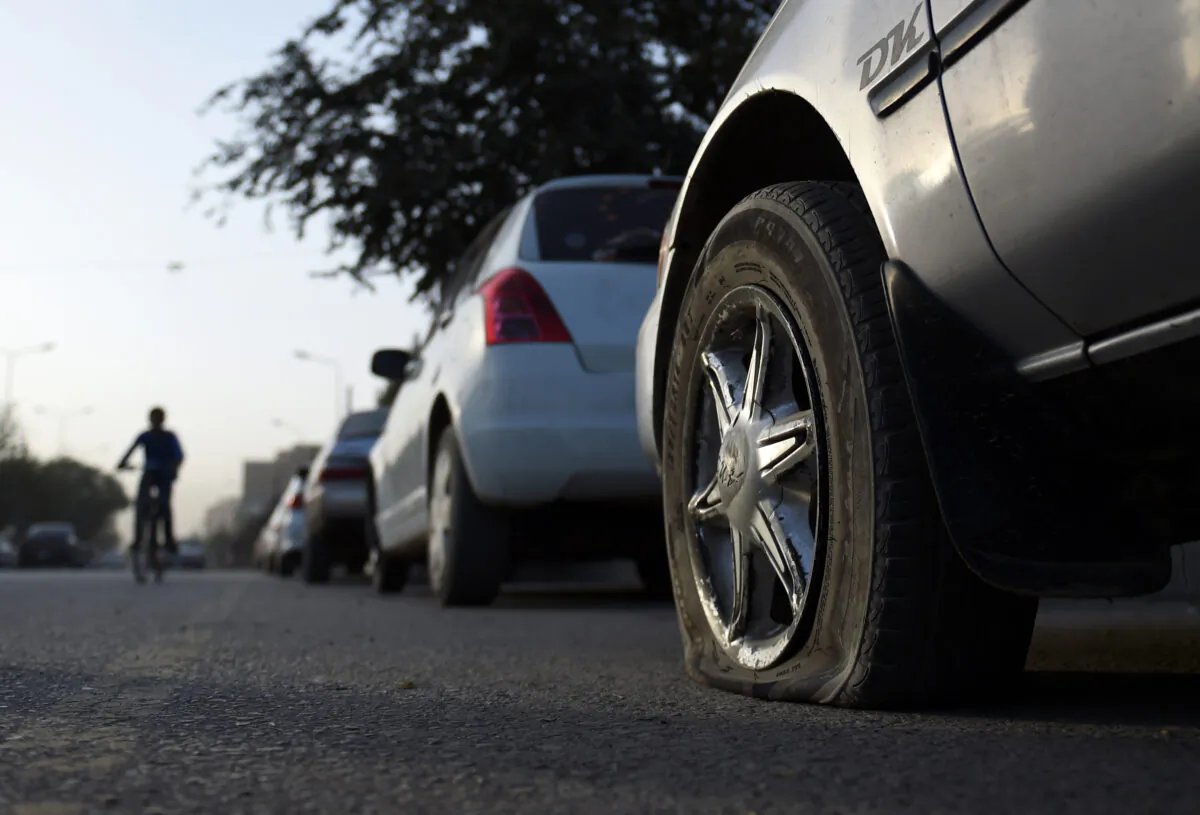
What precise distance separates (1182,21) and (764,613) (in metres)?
1.62

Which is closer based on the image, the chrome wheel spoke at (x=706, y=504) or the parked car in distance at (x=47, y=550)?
the chrome wheel spoke at (x=706, y=504)

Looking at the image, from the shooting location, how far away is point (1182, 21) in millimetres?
1675

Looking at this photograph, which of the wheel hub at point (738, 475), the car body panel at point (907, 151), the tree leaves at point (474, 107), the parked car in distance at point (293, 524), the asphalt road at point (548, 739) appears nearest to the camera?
the asphalt road at point (548, 739)

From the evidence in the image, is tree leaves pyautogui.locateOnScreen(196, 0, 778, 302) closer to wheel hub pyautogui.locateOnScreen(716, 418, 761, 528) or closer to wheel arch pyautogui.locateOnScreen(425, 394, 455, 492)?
wheel arch pyautogui.locateOnScreen(425, 394, 455, 492)

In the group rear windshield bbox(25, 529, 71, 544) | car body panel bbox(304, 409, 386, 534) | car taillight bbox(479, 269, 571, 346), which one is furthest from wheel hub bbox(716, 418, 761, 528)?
rear windshield bbox(25, 529, 71, 544)

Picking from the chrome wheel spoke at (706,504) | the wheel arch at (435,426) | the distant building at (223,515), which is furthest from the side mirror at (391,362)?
the distant building at (223,515)

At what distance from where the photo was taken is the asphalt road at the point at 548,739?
186 centimetres

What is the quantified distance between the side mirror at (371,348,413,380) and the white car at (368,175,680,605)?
1.03 m

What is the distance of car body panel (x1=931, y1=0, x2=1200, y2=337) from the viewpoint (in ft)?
5.69

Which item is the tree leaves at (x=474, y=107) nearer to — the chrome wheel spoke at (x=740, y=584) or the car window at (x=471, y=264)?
the car window at (x=471, y=264)

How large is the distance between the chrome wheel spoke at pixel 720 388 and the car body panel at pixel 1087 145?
1.00 m

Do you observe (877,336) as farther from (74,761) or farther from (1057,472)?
(74,761)

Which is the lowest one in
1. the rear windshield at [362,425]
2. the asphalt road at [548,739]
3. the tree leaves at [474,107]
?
the asphalt road at [548,739]

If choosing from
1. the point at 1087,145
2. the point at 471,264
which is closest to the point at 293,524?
the point at 471,264
